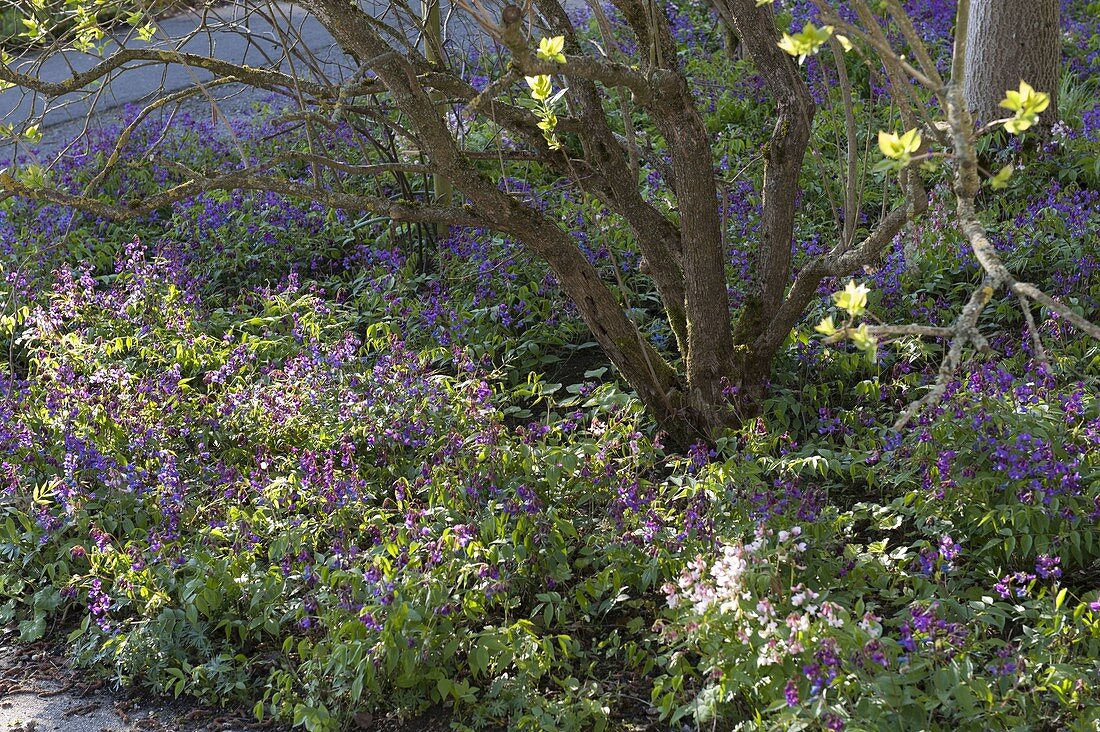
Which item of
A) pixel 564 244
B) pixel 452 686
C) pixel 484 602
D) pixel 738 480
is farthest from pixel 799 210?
pixel 452 686

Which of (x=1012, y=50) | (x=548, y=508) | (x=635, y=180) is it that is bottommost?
(x=548, y=508)

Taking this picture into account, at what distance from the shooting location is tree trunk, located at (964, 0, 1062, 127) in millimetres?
5500

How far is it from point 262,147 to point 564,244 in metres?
3.93

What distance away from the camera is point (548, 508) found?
3453 millimetres

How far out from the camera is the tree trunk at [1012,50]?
5500mm

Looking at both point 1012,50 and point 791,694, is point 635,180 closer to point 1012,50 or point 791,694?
point 791,694

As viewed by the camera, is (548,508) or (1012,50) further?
(1012,50)

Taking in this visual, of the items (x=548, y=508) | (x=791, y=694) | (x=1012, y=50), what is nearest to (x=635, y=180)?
(x=548, y=508)

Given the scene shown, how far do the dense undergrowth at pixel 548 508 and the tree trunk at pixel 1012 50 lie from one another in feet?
1.54

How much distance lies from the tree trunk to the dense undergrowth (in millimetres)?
469

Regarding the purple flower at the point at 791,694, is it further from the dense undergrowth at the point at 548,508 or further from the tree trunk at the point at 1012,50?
the tree trunk at the point at 1012,50

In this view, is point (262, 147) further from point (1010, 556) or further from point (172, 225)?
point (1010, 556)

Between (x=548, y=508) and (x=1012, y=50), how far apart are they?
3.78 metres

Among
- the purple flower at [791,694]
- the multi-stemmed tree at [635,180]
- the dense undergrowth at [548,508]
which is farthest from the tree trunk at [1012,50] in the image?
the purple flower at [791,694]
